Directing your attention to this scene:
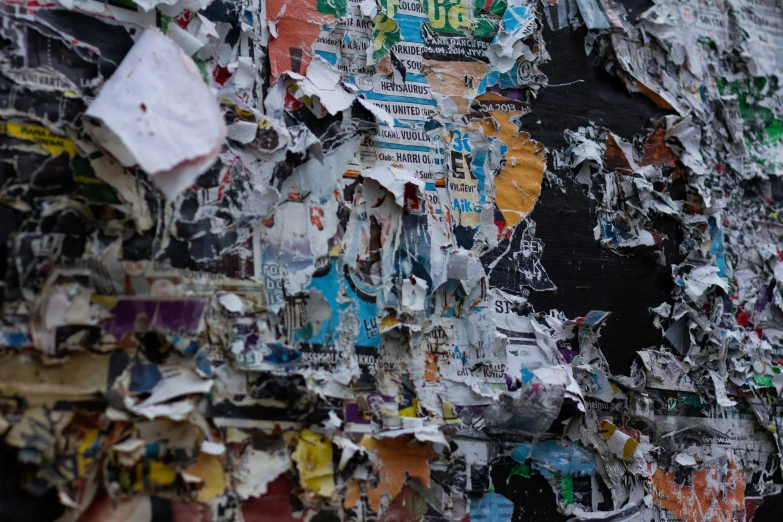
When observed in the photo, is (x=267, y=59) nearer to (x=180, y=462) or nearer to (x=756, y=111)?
(x=180, y=462)

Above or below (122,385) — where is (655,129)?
above

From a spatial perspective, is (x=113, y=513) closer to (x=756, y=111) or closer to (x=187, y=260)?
(x=187, y=260)

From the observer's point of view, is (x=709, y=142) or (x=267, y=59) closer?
(x=267, y=59)

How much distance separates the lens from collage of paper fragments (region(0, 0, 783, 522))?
125cm

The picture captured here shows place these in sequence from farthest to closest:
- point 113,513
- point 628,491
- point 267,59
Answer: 1. point 628,491
2. point 267,59
3. point 113,513

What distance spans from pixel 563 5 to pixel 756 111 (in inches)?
25.6

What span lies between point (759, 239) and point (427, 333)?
1.00 metres

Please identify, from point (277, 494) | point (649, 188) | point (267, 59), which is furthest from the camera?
point (649, 188)

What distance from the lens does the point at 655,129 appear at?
1927 mm

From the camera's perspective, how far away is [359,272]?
150 centimetres

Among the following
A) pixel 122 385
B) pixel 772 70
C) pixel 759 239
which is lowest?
pixel 122 385

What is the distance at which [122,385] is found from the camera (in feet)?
4.16

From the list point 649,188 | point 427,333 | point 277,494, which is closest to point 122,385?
point 277,494

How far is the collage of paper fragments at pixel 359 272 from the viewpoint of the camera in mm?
1249
